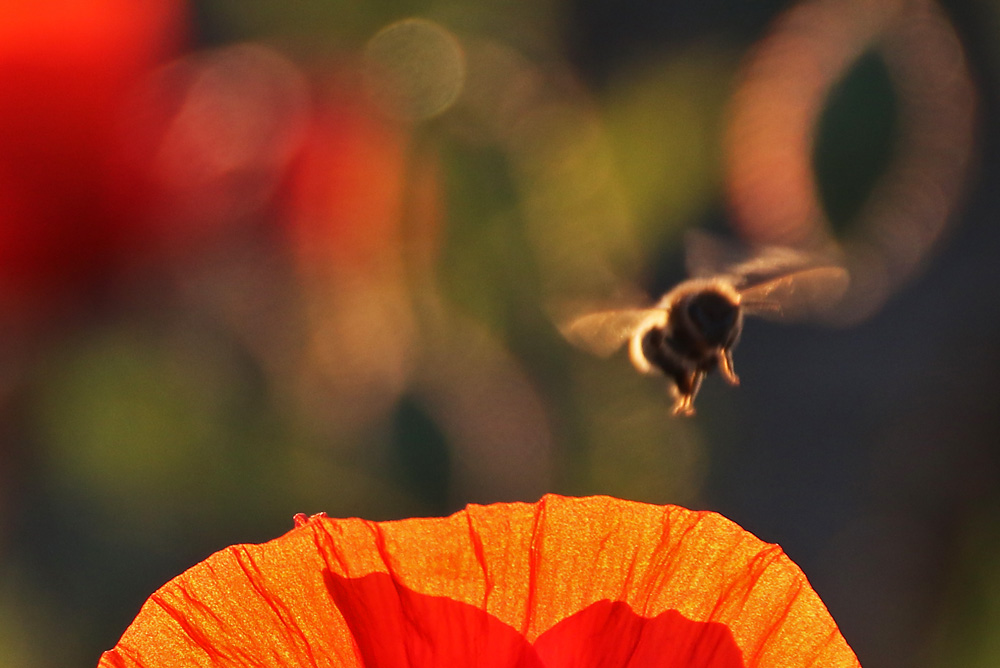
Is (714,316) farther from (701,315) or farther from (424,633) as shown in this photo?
(424,633)

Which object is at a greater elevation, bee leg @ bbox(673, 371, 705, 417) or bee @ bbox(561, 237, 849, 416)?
bee @ bbox(561, 237, 849, 416)

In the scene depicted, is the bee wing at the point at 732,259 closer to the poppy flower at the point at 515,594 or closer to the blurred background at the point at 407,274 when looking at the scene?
the blurred background at the point at 407,274

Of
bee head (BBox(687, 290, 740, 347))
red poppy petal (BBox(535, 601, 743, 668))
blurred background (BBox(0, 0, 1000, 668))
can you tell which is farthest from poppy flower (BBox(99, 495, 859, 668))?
blurred background (BBox(0, 0, 1000, 668))

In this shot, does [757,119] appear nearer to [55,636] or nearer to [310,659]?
[55,636]

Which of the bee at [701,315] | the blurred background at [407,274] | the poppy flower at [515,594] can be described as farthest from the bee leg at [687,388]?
the poppy flower at [515,594]

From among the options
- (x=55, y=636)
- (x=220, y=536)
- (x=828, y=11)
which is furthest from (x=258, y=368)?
(x=828, y=11)

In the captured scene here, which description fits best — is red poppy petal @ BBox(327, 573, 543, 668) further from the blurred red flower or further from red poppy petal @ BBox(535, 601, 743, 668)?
the blurred red flower
